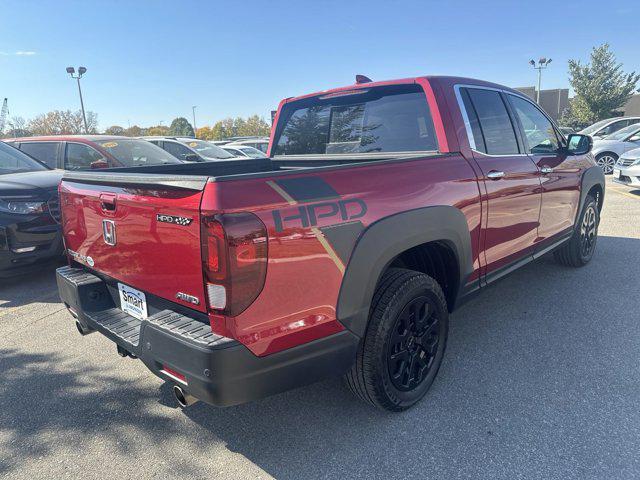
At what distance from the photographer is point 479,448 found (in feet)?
7.27

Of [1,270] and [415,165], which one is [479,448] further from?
[1,270]

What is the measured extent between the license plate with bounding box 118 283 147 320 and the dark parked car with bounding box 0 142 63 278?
2.92 metres

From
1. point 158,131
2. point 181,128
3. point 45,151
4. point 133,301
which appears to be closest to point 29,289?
point 45,151

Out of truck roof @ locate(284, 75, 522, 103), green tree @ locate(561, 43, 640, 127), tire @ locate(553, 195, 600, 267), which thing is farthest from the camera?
green tree @ locate(561, 43, 640, 127)

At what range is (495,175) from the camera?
299 cm

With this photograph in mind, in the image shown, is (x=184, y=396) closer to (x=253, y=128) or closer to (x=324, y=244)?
(x=324, y=244)

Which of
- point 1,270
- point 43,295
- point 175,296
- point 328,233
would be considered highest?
point 328,233

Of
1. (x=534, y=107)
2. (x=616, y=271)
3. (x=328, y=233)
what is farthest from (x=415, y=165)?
(x=616, y=271)

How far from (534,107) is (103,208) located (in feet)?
12.3

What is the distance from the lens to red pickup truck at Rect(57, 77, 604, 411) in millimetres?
1754

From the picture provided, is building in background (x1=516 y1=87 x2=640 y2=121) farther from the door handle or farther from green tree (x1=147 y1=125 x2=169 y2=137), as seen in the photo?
the door handle

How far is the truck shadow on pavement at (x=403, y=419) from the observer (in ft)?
7.03

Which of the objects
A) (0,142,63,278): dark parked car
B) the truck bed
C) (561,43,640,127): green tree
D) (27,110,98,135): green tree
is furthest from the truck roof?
(27,110,98,135): green tree

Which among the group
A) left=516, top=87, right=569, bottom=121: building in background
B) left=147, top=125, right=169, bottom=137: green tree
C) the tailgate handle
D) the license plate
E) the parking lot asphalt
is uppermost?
left=516, top=87, right=569, bottom=121: building in background
